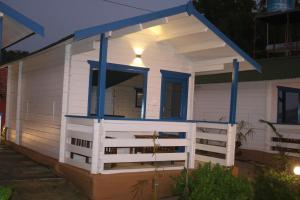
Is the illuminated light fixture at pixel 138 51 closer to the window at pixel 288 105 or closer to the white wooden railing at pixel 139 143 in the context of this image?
the white wooden railing at pixel 139 143

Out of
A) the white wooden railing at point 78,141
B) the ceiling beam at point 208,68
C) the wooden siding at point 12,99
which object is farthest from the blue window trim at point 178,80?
the wooden siding at point 12,99

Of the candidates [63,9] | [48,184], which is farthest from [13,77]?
[63,9]

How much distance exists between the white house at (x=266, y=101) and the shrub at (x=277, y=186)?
15.0 ft

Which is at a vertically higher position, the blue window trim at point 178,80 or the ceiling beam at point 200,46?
the ceiling beam at point 200,46

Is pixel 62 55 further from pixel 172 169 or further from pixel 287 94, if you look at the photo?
pixel 287 94

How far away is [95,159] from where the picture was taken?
735 centimetres

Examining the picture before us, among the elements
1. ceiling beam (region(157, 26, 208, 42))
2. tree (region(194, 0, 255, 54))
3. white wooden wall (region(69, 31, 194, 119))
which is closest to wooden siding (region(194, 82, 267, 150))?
white wooden wall (region(69, 31, 194, 119))

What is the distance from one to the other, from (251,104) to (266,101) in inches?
25.8

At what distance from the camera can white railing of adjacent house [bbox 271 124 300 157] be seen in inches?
478

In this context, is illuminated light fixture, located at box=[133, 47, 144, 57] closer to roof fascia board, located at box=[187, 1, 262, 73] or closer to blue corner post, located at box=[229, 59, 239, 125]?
roof fascia board, located at box=[187, 1, 262, 73]

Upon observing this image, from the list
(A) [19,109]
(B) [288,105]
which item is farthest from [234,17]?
(A) [19,109]

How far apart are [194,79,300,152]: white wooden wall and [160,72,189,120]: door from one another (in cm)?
350

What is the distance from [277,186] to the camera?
7293mm

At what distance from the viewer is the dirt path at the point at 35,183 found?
23.6 ft
